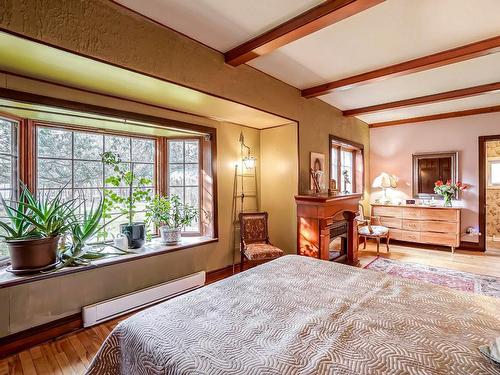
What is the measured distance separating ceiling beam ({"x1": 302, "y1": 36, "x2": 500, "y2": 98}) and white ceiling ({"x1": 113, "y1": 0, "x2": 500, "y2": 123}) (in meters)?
0.07

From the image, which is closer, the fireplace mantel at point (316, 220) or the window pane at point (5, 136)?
the window pane at point (5, 136)

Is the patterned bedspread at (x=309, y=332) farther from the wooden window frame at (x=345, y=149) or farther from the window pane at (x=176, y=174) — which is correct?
the wooden window frame at (x=345, y=149)

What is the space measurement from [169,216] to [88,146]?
1126 millimetres

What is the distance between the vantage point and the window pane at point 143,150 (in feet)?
10.1

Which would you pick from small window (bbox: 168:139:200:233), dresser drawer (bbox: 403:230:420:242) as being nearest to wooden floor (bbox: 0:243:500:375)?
small window (bbox: 168:139:200:233)

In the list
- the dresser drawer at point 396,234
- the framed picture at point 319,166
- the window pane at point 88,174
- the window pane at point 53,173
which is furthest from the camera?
the dresser drawer at point 396,234

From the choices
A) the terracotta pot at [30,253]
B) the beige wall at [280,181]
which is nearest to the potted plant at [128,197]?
the terracotta pot at [30,253]

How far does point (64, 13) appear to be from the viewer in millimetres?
1646

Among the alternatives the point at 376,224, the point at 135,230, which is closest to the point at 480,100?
the point at 376,224

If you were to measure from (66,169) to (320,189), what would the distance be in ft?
10.7

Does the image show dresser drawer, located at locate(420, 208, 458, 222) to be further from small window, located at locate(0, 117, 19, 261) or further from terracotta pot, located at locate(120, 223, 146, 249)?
small window, located at locate(0, 117, 19, 261)

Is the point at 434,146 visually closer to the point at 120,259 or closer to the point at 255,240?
the point at 255,240

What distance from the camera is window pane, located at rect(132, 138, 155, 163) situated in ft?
10.1

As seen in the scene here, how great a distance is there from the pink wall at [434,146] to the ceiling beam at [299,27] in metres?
4.42
